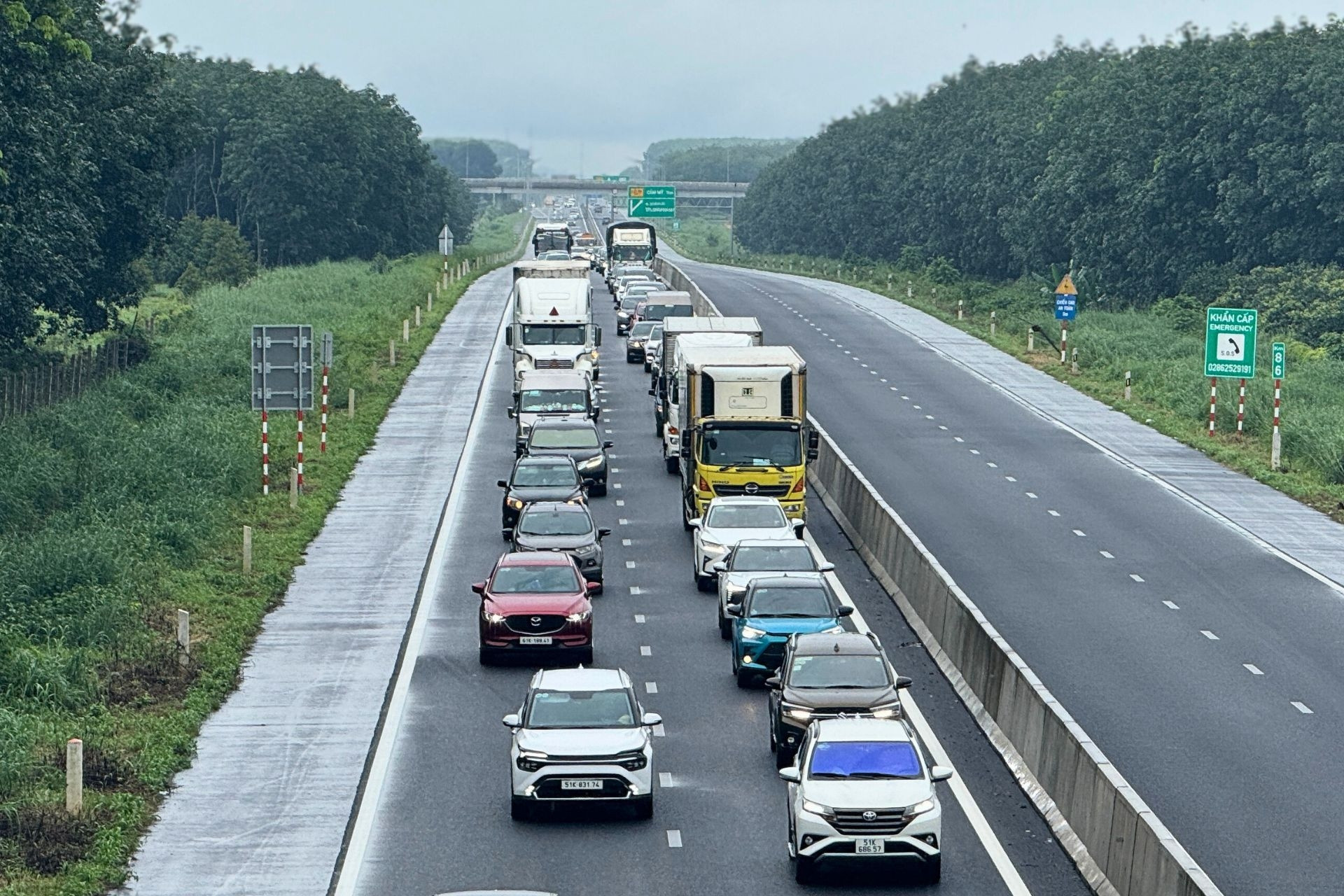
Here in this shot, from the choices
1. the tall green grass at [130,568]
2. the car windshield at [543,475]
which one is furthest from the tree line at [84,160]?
the car windshield at [543,475]

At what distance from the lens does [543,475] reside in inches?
1617

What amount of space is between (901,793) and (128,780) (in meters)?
9.77

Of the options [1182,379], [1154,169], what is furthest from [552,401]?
[1154,169]

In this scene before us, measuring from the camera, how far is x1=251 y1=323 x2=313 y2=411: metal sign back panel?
4484 cm

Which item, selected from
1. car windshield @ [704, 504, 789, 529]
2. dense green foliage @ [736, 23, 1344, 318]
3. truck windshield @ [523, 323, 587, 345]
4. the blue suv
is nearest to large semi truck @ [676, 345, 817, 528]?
car windshield @ [704, 504, 789, 529]

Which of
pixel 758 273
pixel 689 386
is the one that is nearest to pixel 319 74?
pixel 758 273

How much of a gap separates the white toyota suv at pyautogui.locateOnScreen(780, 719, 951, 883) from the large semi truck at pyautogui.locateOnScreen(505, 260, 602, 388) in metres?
37.9

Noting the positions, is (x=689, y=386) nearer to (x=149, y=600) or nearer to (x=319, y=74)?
(x=149, y=600)

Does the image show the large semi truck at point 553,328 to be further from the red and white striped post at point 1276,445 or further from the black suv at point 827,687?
the black suv at point 827,687

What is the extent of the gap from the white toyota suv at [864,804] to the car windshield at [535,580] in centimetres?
976

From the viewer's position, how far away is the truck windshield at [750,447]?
39.5 m

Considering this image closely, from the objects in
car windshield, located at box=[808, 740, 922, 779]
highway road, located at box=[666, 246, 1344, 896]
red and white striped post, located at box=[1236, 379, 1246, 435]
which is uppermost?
red and white striped post, located at box=[1236, 379, 1246, 435]

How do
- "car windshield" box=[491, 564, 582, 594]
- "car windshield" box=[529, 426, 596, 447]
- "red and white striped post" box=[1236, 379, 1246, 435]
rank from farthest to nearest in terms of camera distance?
"red and white striped post" box=[1236, 379, 1246, 435]
"car windshield" box=[529, 426, 596, 447]
"car windshield" box=[491, 564, 582, 594]

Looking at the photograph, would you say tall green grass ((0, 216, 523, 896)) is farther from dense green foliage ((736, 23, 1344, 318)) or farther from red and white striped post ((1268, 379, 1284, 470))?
dense green foliage ((736, 23, 1344, 318))
